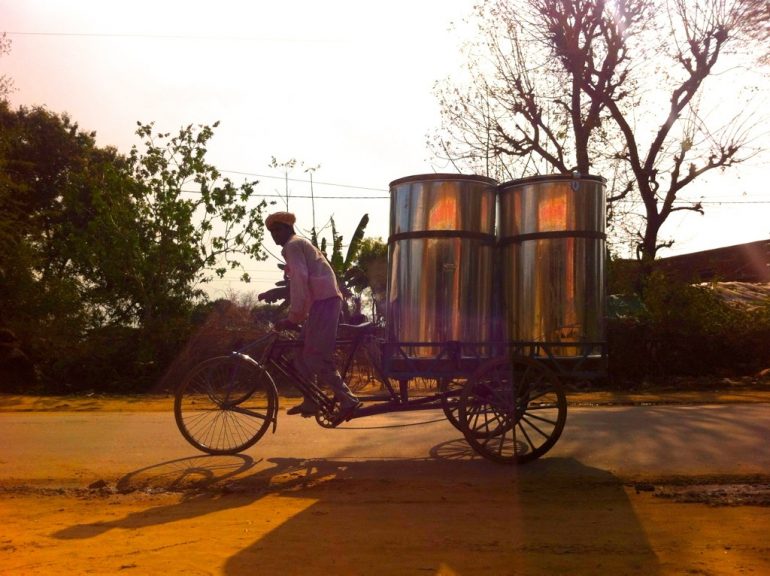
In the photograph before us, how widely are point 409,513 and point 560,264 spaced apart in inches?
102

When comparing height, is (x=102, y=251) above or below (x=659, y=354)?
above

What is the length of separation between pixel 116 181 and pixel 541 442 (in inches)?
651

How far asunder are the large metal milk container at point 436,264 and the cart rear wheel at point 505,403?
37 cm

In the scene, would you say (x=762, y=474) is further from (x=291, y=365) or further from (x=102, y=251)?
(x=102, y=251)

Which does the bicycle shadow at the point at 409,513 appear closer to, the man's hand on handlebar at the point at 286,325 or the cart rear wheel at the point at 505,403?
the cart rear wheel at the point at 505,403

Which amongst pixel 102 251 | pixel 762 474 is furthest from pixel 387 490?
pixel 102 251

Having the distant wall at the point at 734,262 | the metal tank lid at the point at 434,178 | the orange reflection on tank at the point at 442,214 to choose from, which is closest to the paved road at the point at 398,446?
the orange reflection on tank at the point at 442,214

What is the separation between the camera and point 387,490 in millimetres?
5770

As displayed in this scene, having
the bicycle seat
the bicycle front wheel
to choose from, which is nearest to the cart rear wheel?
the bicycle seat

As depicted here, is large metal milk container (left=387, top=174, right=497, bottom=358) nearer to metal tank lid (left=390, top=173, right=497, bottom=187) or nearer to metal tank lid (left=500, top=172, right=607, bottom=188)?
metal tank lid (left=390, top=173, right=497, bottom=187)

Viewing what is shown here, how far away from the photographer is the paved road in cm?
641

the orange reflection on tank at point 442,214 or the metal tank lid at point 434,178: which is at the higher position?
the metal tank lid at point 434,178

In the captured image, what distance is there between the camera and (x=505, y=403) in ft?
21.6

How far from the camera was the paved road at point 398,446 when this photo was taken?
21.0 ft
